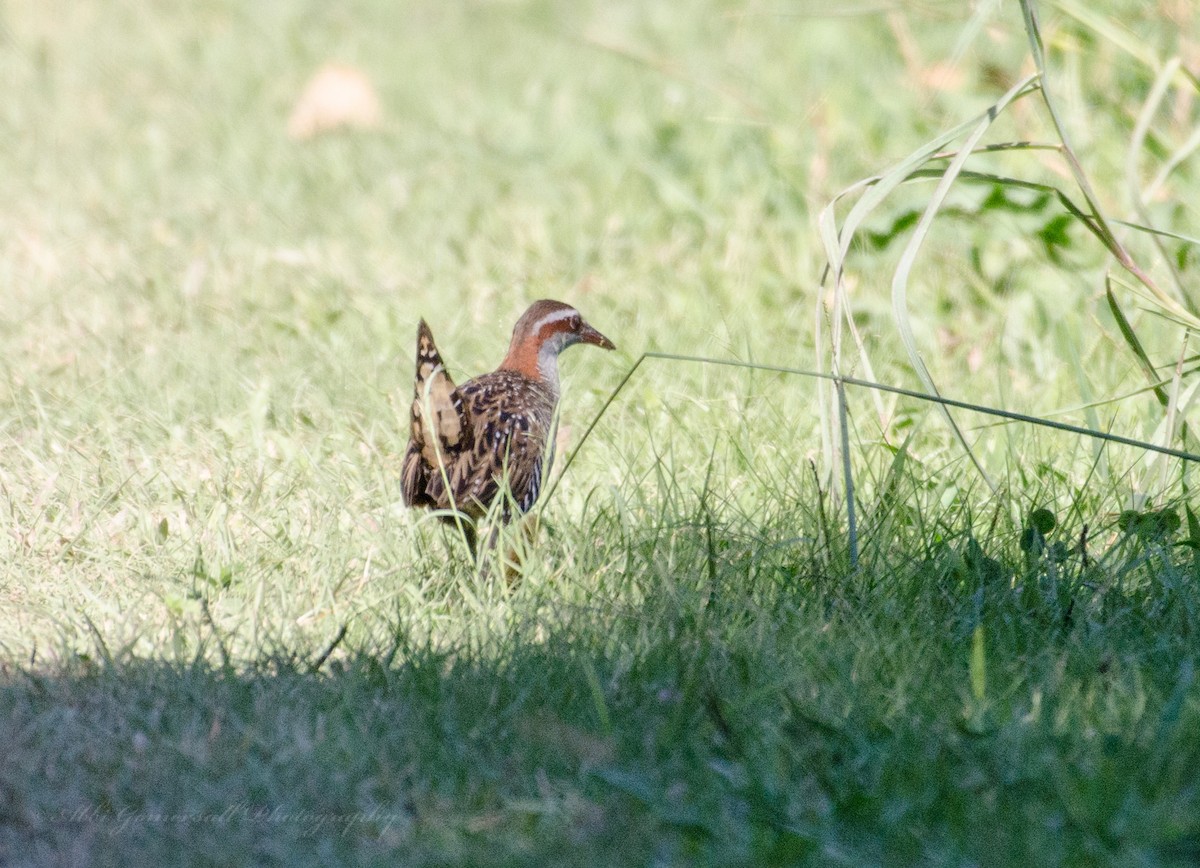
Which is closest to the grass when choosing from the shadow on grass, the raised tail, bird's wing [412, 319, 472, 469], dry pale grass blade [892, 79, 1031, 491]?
the shadow on grass

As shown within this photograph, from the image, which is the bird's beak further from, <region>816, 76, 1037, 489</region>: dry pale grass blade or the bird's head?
<region>816, 76, 1037, 489</region>: dry pale grass blade

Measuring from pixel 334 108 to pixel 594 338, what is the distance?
4008mm

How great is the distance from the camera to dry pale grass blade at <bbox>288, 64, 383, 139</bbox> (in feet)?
27.4

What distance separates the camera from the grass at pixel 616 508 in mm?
2850

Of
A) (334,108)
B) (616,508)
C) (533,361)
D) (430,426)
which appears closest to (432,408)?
(430,426)

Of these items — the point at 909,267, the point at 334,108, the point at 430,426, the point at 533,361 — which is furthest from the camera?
the point at 334,108

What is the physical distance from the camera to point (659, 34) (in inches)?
396

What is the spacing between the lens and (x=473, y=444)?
4.09m

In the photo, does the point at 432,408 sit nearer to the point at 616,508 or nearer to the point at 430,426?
the point at 430,426

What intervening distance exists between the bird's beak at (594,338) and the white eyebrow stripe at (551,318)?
0.14 m

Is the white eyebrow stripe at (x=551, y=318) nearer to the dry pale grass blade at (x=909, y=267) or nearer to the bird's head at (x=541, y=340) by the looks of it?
the bird's head at (x=541, y=340)

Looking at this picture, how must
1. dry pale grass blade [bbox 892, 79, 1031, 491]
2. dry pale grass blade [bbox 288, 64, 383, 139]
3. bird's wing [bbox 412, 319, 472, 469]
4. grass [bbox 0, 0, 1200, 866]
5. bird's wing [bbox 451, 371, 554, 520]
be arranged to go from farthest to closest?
dry pale grass blade [bbox 288, 64, 383, 139] < bird's wing [bbox 451, 371, 554, 520] < bird's wing [bbox 412, 319, 472, 469] < dry pale grass blade [bbox 892, 79, 1031, 491] < grass [bbox 0, 0, 1200, 866]

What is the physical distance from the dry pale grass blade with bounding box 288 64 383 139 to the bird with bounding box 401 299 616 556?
4340mm

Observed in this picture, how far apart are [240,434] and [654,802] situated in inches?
93.2
